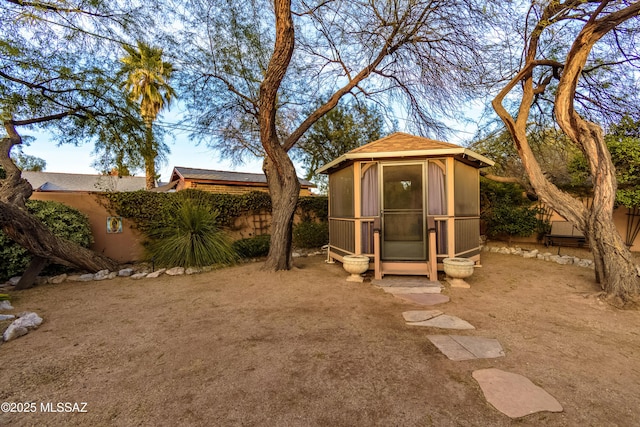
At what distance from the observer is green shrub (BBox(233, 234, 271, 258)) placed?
23.0 ft

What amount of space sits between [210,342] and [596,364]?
3.25 metres

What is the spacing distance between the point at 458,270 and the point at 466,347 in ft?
7.50

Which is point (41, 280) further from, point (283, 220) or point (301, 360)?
point (301, 360)

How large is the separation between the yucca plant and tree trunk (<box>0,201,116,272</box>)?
3.68ft

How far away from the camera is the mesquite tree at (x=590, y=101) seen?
12.6 ft

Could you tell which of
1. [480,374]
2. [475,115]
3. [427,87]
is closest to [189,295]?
[480,374]

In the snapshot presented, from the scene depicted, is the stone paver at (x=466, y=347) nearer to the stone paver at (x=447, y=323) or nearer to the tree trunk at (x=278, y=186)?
the stone paver at (x=447, y=323)

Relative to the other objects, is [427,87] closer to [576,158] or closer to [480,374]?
[576,158]

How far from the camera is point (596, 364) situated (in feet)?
7.49

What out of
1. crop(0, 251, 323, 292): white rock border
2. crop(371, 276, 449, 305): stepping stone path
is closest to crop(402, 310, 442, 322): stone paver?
crop(371, 276, 449, 305): stepping stone path

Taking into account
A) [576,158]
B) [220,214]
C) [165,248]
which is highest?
[576,158]

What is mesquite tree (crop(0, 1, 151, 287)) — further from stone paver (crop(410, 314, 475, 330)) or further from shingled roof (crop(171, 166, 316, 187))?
shingled roof (crop(171, 166, 316, 187))

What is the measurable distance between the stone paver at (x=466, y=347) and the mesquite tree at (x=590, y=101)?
2.52 m

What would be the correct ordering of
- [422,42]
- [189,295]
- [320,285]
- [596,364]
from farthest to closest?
[422,42], [320,285], [189,295], [596,364]
